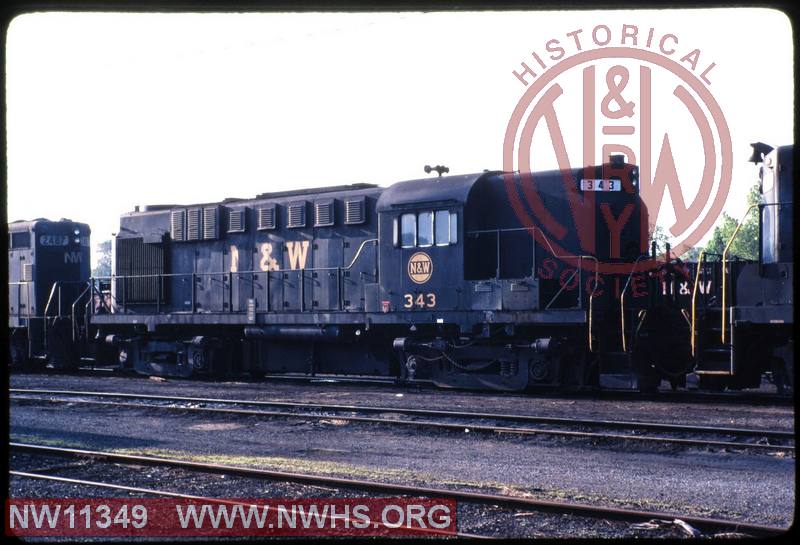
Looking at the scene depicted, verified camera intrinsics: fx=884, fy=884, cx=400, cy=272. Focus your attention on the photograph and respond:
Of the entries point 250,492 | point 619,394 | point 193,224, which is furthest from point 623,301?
point 193,224

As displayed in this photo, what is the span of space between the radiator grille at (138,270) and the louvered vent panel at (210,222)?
1758 millimetres

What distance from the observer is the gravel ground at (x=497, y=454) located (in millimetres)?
7961

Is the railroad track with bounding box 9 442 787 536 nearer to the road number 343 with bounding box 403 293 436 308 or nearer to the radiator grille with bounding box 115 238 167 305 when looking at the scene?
the road number 343 with bounding box 403 293 436 308

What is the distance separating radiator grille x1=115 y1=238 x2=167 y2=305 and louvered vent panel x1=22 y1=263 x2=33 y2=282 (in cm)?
415

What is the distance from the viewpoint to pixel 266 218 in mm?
20672

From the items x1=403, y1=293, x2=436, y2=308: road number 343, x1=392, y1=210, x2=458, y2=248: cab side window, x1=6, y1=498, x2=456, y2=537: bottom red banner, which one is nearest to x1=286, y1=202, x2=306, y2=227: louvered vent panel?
x1=392, y1=210, x2=458, y2=248: cab side window

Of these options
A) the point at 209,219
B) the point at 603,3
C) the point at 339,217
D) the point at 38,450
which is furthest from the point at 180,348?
the point at 603,3

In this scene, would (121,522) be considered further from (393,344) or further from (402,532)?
(393,344)

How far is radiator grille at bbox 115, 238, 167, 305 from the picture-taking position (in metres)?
22.9

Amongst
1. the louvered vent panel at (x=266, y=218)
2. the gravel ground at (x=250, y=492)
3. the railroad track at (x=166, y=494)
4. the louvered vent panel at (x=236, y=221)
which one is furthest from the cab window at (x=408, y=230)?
the railroad track at (x=166, y=494)

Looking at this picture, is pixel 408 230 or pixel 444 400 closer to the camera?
pixel 444 400

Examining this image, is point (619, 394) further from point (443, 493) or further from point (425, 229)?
point (443, 493)

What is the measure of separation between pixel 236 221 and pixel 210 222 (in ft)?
2.83

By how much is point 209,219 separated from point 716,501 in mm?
16096
